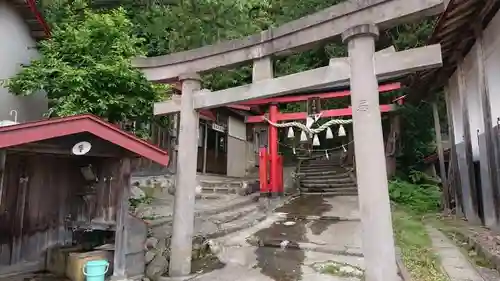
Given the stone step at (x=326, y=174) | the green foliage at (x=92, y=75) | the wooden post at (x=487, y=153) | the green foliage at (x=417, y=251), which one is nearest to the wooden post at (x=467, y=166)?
the wooden post at (x=487, y=153)

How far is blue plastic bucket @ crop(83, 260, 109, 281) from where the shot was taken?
5914mm

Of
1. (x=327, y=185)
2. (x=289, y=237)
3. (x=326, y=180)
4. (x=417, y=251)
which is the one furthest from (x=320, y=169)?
(x=417, y=251)

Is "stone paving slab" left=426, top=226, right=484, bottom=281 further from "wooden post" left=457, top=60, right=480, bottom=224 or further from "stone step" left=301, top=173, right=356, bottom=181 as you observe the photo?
"stone step" left=301, top=173, right=356, bottom=181

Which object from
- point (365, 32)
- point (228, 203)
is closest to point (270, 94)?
point (365, 32)

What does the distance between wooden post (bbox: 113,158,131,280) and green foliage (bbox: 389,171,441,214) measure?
10739 mm

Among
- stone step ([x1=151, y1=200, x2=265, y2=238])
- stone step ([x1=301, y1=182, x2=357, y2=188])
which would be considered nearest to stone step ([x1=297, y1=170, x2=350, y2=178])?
stone step ([x1=301, y1=182, x2=357, y2=188])

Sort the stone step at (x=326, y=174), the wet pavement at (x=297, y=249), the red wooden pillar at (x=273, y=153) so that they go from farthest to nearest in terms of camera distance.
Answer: the stone step at (x=326, y=174) < the red wooden pillar at (x=273, y=153) < the wet pavement at (x=297, y=249)

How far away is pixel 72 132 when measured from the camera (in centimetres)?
552

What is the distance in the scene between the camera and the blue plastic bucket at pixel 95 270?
19.4ft

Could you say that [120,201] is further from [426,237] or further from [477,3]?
[477,3]

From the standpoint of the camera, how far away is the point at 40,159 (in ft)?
24.8

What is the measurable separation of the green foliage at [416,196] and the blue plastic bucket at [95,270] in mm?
11222

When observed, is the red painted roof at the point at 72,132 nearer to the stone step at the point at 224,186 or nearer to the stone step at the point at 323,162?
the stone step at the point at 224,186

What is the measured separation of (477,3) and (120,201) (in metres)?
8.57
